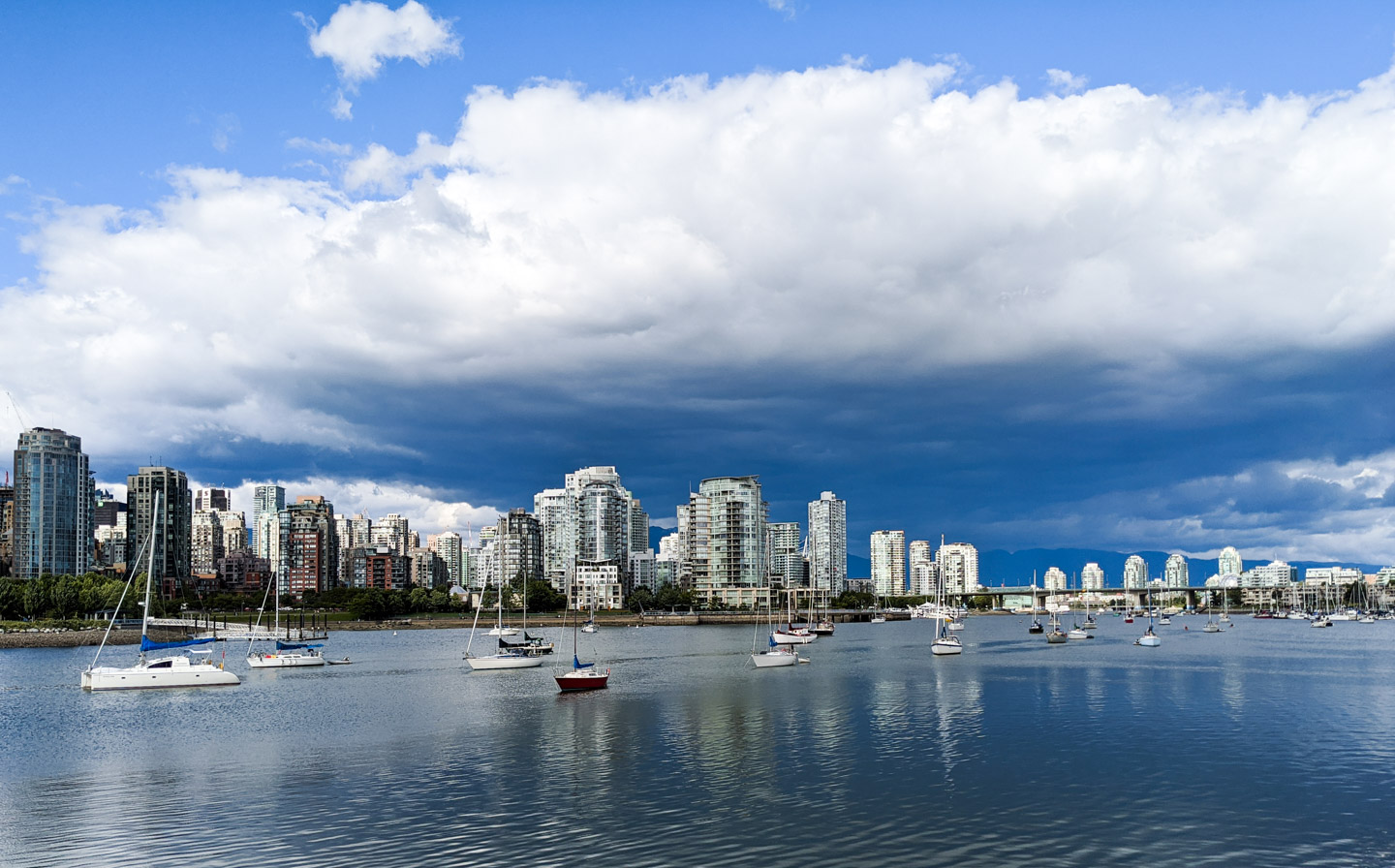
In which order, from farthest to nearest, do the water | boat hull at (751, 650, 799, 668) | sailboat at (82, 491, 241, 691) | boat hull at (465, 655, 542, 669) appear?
1. boat hull at (751, 650, 799, 668)
2. boat hull at (465, 655, 542, 669)
3. sailboat at (82, 491, 241, 691)
4. the water

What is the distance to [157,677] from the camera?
9700 cm

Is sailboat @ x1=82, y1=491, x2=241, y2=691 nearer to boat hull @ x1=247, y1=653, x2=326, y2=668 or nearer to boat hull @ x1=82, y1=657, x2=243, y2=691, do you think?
boat hull @ x1=82, y1=657, x2=243, y2=691

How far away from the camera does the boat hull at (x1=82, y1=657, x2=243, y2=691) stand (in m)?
95.4

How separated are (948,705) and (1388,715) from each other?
28.1m

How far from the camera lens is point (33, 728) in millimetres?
69000

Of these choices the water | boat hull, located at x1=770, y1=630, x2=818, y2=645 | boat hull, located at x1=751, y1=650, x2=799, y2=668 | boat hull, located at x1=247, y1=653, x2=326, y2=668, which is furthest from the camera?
boat hull, located at x1=770, y1=630, x2=818, y2=645

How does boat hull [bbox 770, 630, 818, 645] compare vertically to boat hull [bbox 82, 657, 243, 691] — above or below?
below

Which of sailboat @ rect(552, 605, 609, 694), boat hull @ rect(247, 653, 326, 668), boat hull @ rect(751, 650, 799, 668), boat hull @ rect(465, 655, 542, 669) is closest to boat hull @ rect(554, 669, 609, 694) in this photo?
sailboat @ rect(552, 605, 609, 694)

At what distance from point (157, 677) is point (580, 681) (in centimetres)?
4216

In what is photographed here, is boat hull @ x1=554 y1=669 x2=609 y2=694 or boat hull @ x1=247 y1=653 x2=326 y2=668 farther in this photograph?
boat hull @ x1=247 y1=653 x2=326 y2=668

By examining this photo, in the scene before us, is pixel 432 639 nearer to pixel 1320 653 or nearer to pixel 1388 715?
pixel 1320 653

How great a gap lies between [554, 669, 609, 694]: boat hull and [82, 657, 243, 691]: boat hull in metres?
36.6

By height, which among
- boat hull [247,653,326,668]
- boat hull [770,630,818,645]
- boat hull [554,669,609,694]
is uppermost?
boat hull [554,669,609,694]

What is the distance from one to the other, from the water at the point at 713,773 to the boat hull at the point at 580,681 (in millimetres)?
1212
